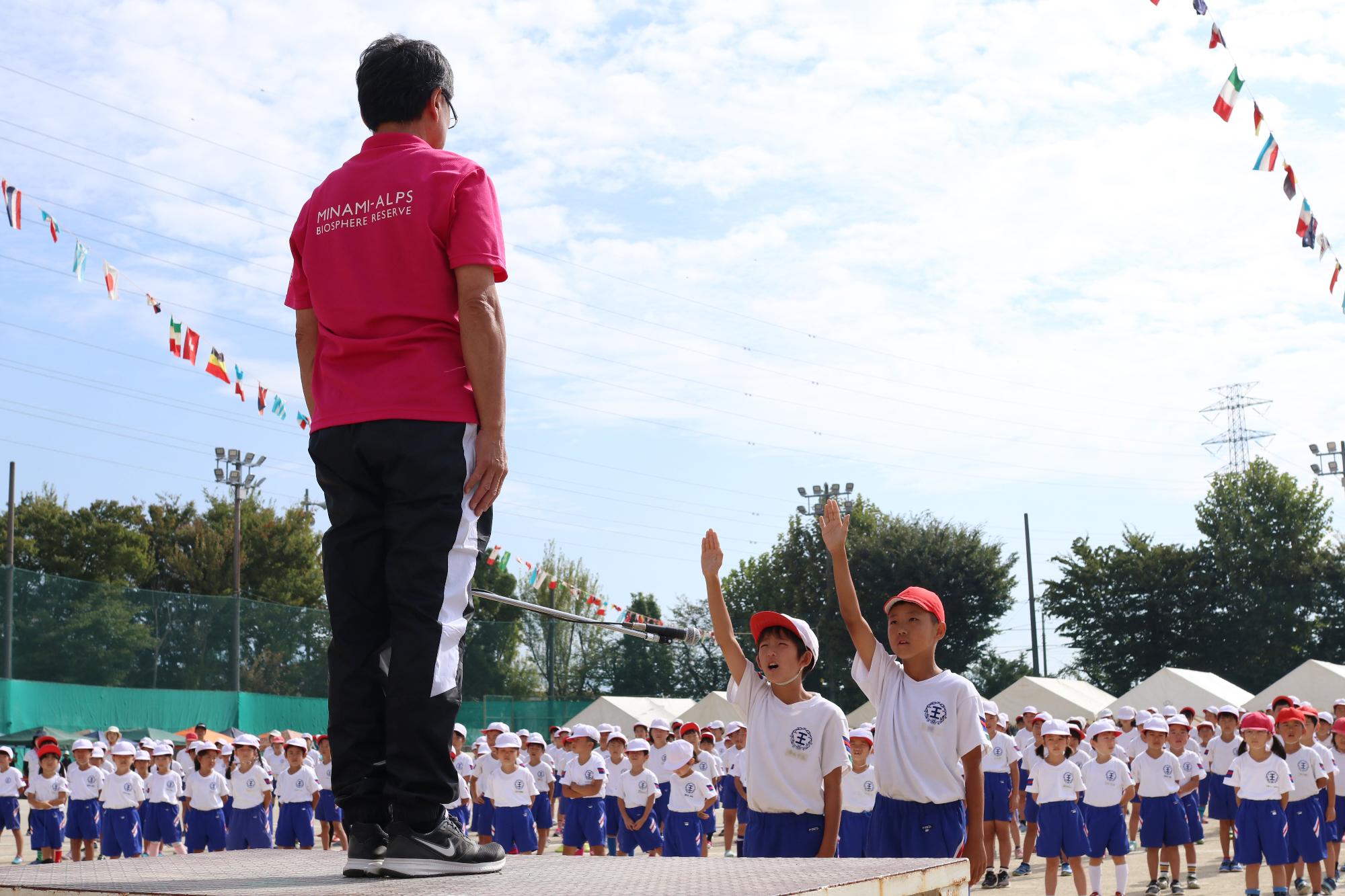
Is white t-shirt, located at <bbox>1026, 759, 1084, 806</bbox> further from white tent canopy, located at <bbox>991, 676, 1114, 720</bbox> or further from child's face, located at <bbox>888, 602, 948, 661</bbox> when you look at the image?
white tent canopy, located at <bbox>991, 676, 1114, 720</bbox>

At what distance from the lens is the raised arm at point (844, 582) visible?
18.5 ft

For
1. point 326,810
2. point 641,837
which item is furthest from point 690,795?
point 326,810

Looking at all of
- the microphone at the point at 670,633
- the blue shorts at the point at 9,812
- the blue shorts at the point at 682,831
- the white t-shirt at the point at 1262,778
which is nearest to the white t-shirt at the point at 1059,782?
the white t-shirt at the point at 1262,778

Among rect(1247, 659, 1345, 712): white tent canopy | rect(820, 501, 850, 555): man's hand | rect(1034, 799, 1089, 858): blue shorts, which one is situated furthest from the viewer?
rect(1247, 659, 1345, 712): white tent canopy

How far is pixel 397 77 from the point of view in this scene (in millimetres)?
3496

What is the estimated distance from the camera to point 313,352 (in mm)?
3523

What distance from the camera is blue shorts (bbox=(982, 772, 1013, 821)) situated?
1677 cm

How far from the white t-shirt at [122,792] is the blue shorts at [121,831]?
0.10m

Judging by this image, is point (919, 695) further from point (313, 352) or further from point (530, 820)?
point (530, 820)

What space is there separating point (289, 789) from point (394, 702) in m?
16.7

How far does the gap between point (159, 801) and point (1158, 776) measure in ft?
44.7

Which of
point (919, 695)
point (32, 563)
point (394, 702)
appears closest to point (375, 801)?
point (394, 702)

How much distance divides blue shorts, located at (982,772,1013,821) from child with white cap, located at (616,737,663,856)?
172 inches

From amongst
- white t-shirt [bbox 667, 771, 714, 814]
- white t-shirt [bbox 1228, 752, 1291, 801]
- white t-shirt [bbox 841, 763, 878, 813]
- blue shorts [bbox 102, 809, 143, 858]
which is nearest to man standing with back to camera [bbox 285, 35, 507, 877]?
white t-shirt [bbox 1228, 752, 1291, 801]
